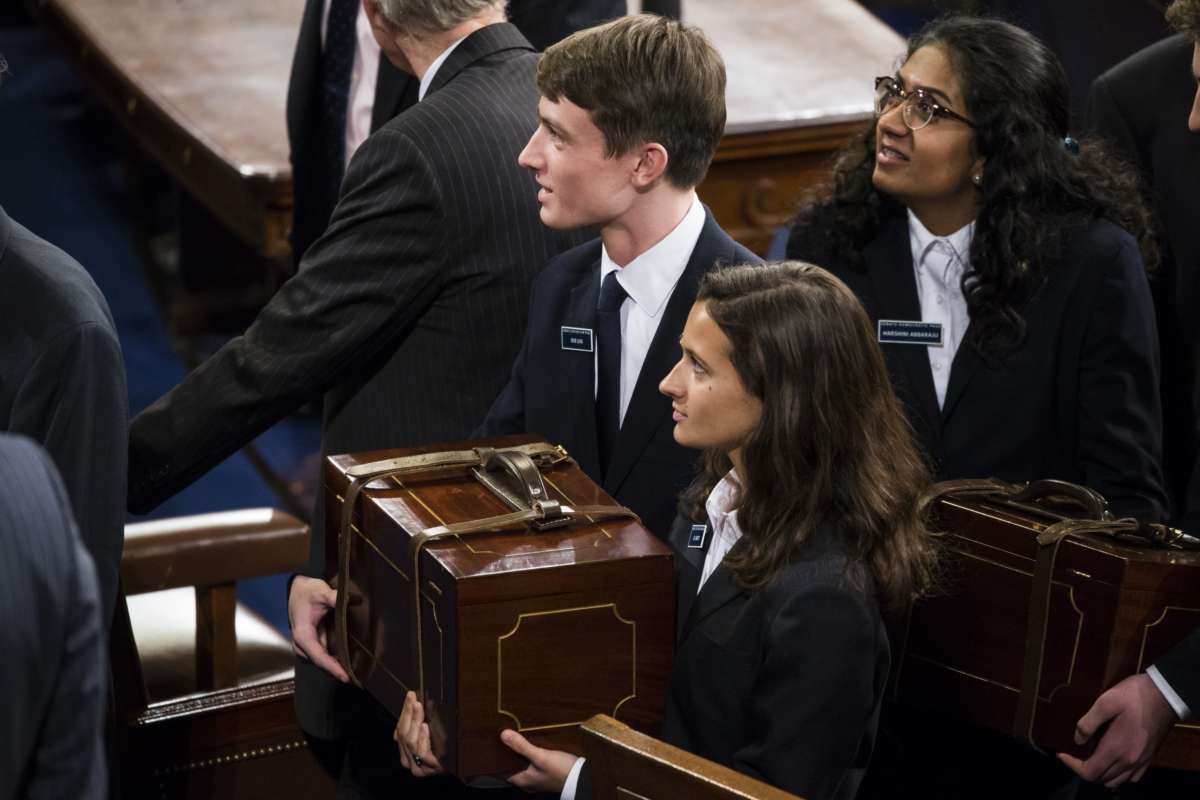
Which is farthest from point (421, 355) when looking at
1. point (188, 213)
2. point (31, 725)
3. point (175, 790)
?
point (188, 213)

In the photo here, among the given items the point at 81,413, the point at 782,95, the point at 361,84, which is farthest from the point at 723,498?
the point at 782,95

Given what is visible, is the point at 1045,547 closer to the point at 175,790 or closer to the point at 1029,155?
→ the point at 1029,155

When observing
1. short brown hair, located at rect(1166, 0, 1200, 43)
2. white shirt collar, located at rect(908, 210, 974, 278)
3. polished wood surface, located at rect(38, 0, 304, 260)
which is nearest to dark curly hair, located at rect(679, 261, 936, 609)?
white shirt collar, located at rect(908, 210, 974, 278)

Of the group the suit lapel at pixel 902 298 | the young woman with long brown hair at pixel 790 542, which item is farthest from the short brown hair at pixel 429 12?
the young woman with long brown hair at pixel 790 542

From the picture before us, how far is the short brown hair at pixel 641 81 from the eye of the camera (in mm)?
2541

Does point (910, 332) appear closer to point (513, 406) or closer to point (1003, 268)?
point (1003, 268)

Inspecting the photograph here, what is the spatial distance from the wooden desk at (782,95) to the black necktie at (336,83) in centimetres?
102

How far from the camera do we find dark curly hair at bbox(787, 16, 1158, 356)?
2814 mm

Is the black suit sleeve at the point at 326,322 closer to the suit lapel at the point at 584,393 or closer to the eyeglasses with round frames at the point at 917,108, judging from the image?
the suit lapel at the point at 584,393

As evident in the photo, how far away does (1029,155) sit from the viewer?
2.85 m

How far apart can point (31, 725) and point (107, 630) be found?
1109mm

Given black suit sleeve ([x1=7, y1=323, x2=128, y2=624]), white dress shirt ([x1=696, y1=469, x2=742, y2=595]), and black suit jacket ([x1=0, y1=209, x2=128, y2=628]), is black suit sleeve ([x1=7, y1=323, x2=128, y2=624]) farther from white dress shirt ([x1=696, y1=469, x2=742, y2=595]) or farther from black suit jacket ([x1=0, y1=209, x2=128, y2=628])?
white dress shirt ([x1=696, y1=469, x2=742, y2=595])

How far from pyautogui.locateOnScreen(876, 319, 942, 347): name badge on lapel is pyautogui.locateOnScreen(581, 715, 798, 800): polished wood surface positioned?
1073mm

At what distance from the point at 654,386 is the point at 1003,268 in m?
0.66
